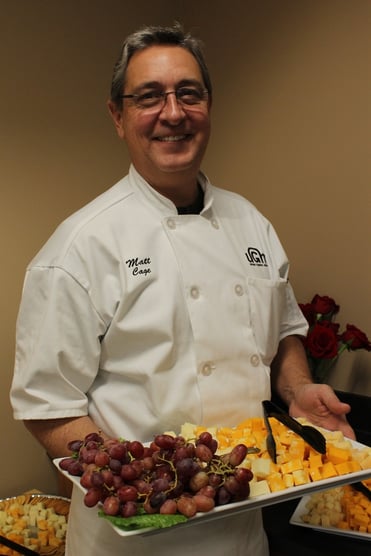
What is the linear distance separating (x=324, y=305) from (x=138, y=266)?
98 centimetres

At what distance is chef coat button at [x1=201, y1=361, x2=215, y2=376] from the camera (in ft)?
4.08

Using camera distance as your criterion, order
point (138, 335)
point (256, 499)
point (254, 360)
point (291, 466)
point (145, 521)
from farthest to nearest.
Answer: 1. point (254, 360)
2. point (138, 335)
3. point (291, 466)
4. point (256, 499)
5. point (145, 521)

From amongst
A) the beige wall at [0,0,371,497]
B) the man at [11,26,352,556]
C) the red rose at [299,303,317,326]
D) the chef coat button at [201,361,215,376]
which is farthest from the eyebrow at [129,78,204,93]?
the red rose at [299,303,317,326]

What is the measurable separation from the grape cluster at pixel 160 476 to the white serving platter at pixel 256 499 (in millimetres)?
12

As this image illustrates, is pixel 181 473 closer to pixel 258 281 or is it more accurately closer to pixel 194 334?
pixel 194 334

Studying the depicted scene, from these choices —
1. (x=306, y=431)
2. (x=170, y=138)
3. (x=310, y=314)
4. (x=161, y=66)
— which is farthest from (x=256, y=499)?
(x=310, y=314)

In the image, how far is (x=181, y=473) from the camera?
0.90m

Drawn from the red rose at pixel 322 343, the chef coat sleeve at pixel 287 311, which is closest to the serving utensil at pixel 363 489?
the chef coat sleeve at pixel 287 311

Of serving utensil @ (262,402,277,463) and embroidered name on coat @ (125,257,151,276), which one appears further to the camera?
embroidered name on coat @ (125,257,151,276)

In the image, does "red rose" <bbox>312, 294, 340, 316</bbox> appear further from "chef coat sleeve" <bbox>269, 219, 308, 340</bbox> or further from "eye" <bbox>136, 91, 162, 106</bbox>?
"eye" <bbox>136, 91, 162, 106</bbox>

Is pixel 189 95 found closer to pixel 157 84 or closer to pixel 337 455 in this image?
pixel 157 84

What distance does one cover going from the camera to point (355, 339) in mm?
1899

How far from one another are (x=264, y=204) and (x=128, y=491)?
1.68m

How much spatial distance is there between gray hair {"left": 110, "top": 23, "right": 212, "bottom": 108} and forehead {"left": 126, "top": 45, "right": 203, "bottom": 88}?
0.02 metres
